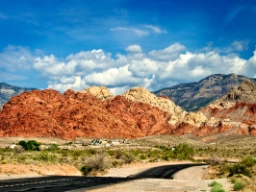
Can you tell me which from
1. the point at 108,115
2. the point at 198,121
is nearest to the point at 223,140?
the point at 198,121

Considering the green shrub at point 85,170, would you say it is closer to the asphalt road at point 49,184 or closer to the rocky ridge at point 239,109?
the asphalt road at point 49,184

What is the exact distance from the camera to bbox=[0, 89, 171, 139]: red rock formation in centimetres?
14862

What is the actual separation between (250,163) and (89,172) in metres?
21.2

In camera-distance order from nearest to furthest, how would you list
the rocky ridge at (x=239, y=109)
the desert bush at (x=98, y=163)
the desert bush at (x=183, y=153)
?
the desert bush at (x=98, y=163) → the desert bush at (x=183, y=153) → the rocky ridge at (x=239, y=109)

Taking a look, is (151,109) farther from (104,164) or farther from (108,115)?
(104,164)

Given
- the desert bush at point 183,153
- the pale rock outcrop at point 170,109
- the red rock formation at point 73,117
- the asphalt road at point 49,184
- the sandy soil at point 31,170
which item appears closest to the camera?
the asphalt road at point 49,184

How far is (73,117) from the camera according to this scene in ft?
516

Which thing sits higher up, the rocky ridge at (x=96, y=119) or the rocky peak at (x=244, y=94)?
the rocky peak at (x=244, y=94)

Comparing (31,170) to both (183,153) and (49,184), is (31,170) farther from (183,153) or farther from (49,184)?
(183,153)

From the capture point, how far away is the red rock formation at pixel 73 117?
14862 centimetres

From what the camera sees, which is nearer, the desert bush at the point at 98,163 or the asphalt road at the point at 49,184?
the asphalt road at the point at 49,184

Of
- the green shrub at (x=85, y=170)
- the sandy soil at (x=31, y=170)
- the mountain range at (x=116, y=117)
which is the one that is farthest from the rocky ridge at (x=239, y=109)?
the sandy soil at (x=31, y=170)

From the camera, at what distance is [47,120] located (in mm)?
151125

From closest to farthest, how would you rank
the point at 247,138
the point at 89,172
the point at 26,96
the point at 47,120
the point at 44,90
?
the point at 89,172 → the point at 247,138 → the point at 47,120 → the point at 26,96 → the point at 44,90
